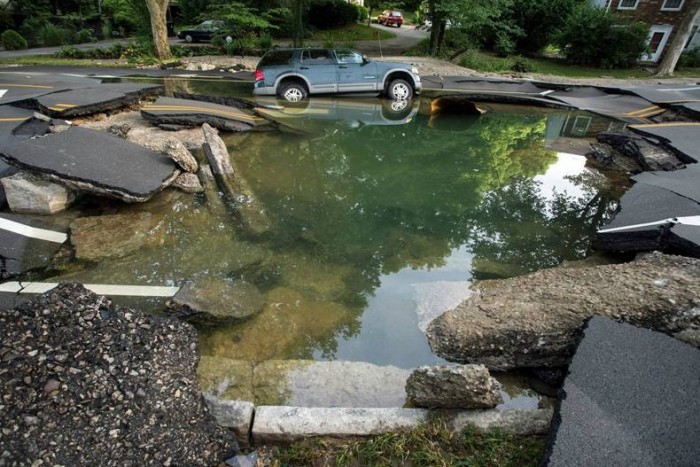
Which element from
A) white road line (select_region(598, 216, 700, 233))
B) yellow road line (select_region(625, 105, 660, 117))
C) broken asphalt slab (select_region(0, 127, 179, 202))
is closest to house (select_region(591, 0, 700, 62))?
yellow road line (select_region(625, 105, 660, 117))

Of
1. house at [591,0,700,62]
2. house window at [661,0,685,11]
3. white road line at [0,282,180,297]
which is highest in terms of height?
house window at [661,0,685,11]

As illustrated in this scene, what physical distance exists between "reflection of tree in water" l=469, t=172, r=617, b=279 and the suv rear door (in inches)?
289

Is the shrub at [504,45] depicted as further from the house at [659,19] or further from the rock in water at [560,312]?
the rock in water at [560,312]

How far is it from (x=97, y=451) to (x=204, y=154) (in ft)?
22.3

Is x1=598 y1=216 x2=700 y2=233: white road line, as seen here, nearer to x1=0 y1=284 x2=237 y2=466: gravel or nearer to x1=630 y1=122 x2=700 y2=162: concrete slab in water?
x1=630 y1=122 x2=700 y2=162: concrete slab in water

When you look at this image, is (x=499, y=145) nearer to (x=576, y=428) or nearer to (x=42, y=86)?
(x=576, y=428)

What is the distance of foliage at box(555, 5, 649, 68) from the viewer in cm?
2108

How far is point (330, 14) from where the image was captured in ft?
103

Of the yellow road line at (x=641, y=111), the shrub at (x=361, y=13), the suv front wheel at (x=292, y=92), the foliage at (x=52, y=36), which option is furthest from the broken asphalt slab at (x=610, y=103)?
the foliage at (x=52, y=36)

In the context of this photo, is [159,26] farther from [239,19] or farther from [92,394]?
[92,394]

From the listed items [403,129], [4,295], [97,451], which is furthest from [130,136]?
[97,451]

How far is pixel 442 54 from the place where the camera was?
23.0 meters

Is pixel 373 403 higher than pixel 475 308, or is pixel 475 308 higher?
pixel 475 308

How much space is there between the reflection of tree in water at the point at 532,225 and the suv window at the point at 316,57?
25.1 feet
